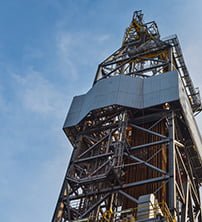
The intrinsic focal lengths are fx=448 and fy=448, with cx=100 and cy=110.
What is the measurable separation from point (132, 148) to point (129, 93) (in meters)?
4.23

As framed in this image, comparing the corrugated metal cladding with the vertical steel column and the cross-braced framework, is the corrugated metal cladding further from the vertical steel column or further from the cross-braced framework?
the vertical steel column

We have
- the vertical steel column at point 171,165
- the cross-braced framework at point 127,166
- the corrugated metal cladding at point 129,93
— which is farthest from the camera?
the corrugated metal cladding at point 129,93

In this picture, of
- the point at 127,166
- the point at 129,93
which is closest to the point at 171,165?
the point at 127,166

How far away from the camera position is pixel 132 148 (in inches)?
1133

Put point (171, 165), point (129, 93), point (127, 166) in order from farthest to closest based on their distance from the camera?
Result: point (129, 93) → point (127, 166) → point (171, 165)

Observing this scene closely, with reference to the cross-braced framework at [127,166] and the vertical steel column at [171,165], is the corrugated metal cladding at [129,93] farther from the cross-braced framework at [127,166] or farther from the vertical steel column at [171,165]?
the vertical steel column at [171,165]

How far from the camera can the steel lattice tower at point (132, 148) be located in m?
26.0

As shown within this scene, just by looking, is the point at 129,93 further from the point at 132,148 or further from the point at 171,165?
the point at 171,165

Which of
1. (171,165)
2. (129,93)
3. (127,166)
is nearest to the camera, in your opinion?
(171,165)

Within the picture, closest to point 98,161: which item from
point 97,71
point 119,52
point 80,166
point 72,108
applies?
point 80,166

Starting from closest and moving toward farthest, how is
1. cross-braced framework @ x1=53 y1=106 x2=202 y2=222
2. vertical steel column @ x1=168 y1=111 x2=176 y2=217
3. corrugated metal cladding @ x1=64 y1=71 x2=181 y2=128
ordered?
vertical steel column @ x1=168 y1=111 x2=176 y2=217
cross-braced framework @ x1=53 y1=106 x2=202 y2=222
corrugated metal cladding @ x1=64 y1=71 x2=181 y2=128

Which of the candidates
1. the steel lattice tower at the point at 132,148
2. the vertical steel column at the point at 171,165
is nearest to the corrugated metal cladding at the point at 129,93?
the steel lattice tower at the point at 132,148

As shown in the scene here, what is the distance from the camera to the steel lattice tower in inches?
1024

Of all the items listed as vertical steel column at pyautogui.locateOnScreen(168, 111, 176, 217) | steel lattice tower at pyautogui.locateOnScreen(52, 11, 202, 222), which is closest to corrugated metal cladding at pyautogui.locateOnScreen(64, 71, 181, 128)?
steel lattice tower at pyautogui.locateOnScreen(52, 11, 202, 222)
